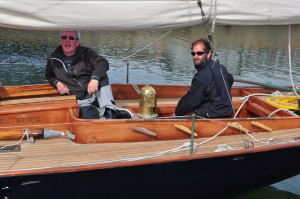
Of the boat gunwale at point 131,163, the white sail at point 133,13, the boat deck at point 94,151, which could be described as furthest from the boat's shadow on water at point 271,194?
the white sail at point 133,13

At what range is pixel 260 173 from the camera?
181 inches

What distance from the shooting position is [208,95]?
14.8 feet

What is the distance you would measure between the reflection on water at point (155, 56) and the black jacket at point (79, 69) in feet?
21.5

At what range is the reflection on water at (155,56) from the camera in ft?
45.3

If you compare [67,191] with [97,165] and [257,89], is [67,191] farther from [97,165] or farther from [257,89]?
[257,89]

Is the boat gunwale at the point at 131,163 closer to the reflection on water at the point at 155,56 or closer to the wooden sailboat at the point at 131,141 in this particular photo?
the wooden sailboat at the point at 131,141

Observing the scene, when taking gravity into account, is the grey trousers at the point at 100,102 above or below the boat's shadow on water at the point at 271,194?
above

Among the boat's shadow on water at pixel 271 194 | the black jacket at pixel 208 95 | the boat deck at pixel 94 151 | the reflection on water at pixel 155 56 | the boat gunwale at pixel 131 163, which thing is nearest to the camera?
the boat gunwale at pixel 131 163

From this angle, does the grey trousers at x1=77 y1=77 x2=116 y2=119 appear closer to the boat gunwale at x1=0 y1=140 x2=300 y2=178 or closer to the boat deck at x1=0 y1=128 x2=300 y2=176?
the boat deck at x1=0 y1=128 x2=300 y2=176

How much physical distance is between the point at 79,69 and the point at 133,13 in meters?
1.07

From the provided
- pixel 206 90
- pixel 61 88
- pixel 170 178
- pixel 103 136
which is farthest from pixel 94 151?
pixel 206 90

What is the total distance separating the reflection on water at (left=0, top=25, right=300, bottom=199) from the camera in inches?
543

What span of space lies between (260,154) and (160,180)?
4.38 ft

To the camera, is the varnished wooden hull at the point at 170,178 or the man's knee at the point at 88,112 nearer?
the varnished wooden hull at the point at 170,178
